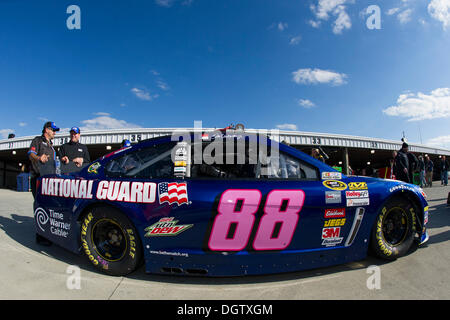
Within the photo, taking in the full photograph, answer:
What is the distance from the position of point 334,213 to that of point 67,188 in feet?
8.50

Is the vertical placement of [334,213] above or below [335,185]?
below

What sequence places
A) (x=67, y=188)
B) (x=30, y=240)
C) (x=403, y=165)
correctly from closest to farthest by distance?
(x=67, y=188), (x=30, y=240), (x=403, y=165)

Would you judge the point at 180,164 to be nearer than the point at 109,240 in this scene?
Yes

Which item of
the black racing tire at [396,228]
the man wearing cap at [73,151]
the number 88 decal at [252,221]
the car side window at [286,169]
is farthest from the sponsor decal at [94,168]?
the black racing tire at [396,228]

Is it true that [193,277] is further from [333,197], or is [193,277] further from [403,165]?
[403,165]

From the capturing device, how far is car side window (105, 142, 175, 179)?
205 centimetres

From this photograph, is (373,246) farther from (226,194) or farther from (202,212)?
(202,212)

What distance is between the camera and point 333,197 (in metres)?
1.98

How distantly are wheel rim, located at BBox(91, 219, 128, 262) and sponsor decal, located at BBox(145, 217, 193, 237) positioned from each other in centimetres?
37

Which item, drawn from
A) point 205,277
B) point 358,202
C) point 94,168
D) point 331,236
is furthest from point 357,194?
point 94,168

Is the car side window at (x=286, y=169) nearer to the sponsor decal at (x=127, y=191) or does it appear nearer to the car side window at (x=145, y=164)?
the car side window at (x=145, y=164)

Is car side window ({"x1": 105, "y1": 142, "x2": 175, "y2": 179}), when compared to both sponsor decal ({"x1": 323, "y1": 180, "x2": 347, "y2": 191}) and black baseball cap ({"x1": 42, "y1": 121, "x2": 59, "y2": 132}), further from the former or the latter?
black baseball cap ({"x1": 42, "y1": 121, "x2": 59, "y2": 132})

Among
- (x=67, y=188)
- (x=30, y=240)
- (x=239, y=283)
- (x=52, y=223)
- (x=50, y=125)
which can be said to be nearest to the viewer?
(x=239, y=283)

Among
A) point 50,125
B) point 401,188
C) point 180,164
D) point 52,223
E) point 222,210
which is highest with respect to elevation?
point 50,125
